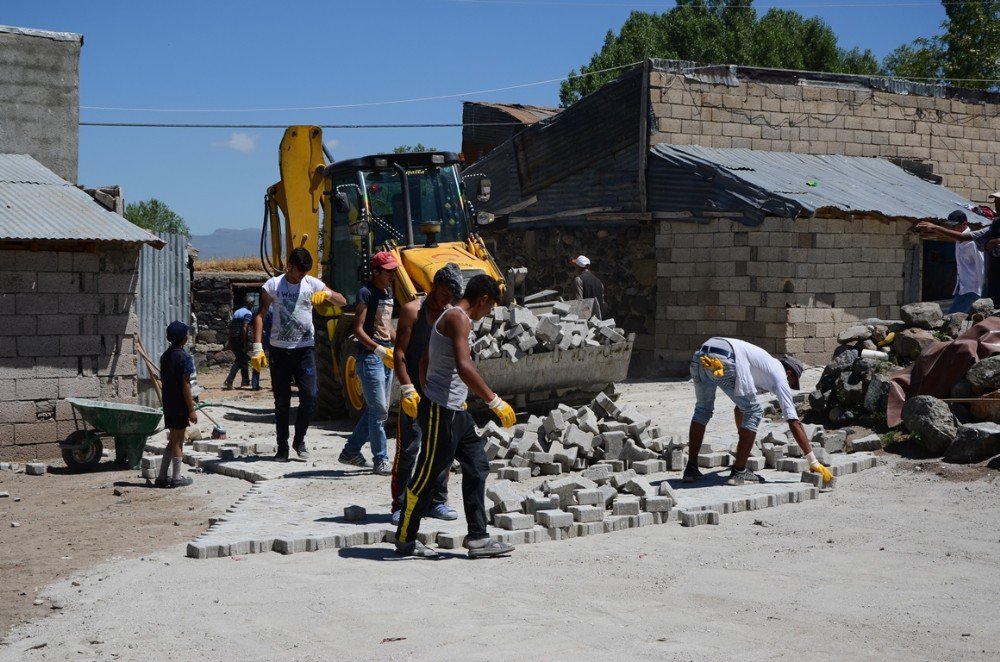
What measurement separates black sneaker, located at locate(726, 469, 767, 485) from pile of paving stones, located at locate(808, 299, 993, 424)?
246 centimetres

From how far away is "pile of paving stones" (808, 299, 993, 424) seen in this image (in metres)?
11.4

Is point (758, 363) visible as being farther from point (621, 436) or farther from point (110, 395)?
point (110, 395)

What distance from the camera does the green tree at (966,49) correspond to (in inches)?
1378

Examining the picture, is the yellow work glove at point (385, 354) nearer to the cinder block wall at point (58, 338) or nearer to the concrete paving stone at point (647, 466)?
the concrete paving stone at point (647, 466)

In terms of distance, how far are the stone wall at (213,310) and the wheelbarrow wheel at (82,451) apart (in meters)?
15.1

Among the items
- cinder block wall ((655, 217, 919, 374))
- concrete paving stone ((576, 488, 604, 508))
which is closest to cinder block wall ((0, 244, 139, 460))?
concrete paving stone ((576, 488, 604, 508))

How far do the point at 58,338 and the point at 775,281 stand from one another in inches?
391

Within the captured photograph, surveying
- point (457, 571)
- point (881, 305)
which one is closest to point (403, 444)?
point (457, 571)

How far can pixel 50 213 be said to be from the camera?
37.1 feet

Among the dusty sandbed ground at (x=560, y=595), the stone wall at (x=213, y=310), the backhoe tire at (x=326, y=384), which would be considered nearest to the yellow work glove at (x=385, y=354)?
the dusty sandbed ground at (x=560, y=595)

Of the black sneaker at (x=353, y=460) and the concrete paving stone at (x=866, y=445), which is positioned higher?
the concrete paving stone at (x=866, y=445)

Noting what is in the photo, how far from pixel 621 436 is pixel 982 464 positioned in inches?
119

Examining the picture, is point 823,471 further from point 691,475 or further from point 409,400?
point 409,400

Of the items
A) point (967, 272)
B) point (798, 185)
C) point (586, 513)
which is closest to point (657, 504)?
point (586, 513)
